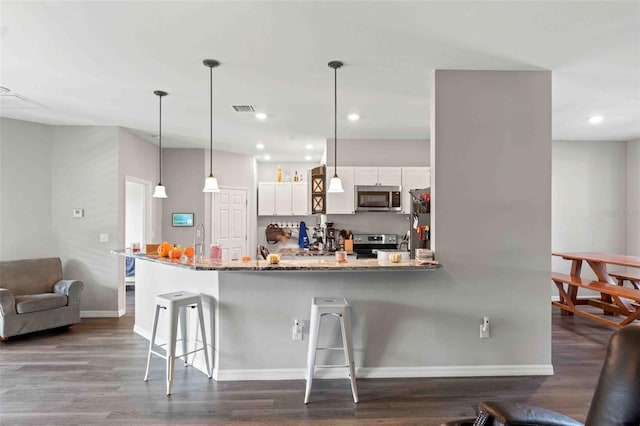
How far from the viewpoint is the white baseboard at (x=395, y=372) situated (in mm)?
3031

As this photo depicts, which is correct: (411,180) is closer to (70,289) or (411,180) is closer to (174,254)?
(174,254)

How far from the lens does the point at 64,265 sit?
485 cm

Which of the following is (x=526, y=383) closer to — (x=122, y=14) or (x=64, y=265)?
(x=122, y=14)

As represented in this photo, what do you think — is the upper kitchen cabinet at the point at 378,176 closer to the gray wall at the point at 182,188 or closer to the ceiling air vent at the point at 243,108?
the ceiling air vent at the point at 243,108

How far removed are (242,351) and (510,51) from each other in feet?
10.6

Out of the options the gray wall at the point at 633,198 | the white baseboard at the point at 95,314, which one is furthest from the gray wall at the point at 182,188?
the gray wall at the point at 633,198

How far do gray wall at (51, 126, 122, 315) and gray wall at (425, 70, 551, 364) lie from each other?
13.9ft

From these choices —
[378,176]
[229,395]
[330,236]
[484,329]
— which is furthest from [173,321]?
[378,176]

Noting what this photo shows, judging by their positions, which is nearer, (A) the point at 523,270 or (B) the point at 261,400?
(B) the point at 261,400

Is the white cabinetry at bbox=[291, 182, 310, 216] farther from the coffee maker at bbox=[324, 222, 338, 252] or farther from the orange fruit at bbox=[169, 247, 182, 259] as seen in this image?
the orange fruit at bbox=[169, 247, 182, 259]

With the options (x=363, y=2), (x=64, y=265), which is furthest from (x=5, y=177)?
(x=363, y=2)

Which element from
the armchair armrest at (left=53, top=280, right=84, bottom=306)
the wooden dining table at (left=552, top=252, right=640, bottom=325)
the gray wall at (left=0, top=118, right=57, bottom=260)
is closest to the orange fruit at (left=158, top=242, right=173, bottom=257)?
the armchair armrest at (left=53, top=280, right=84, bottom=306)

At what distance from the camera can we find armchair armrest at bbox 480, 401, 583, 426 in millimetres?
1439

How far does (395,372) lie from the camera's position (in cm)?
309
